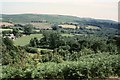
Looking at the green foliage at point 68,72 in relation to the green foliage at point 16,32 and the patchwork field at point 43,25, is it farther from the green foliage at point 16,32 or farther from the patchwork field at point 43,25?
the patchwork field at point 43,25

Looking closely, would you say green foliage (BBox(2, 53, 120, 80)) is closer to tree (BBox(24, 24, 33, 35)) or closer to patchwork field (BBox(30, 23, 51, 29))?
tree (BBox(24, 24, 33, 35))

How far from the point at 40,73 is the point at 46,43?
10984 millimetres

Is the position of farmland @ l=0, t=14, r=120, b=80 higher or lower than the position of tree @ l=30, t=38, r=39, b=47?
higher

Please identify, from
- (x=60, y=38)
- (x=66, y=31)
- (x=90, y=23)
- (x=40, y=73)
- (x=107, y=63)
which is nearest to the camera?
(x=40, y=73)

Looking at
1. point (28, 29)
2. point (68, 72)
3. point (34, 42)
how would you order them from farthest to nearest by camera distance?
point (28, 29) → point (34, 42) → point (68, 72)

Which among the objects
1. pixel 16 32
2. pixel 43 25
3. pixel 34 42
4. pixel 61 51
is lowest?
pixel 34 42

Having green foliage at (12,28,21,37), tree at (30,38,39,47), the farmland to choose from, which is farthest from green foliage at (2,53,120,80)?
green foliage at (12,28,21,37)

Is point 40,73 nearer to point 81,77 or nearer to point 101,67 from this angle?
point 81,77

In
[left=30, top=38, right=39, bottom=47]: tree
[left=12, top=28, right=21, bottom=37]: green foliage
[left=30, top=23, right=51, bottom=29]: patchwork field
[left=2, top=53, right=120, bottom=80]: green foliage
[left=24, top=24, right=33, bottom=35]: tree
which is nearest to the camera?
[left=2, top=53, right=120, bottom=80]: green foliage

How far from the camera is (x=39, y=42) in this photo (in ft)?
56.1

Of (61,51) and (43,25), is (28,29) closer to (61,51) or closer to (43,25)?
(43,25)

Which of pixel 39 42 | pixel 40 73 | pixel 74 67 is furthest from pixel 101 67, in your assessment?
pixel 39 42

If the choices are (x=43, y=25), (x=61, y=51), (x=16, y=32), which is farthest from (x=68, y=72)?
(x=43, y=25)

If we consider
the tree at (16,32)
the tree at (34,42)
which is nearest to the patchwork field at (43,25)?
the tree at (16,32)
